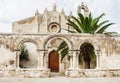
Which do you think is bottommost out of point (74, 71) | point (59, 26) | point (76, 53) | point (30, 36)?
point (74, 71)

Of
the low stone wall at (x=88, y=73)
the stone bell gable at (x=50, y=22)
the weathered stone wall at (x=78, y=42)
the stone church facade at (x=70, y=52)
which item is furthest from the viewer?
the stone bell gable at (x=50, y=22)

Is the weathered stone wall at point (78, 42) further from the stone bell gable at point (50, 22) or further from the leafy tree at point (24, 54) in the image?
the stone bell gable at point (50, 22)

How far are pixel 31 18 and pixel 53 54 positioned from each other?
6026 millimetres

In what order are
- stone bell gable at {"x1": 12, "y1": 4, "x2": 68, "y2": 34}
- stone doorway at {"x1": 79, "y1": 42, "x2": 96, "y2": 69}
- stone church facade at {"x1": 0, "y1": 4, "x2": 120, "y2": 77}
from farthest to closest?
1. stone bell gable at {"x1": 12, "y1": 4, "x2": 68, "y2": 34}
2. stone doorway at {"x1": 79, "y1": 42, "x2": 96, "y2": 69}
3. stone church facade at {"x1": 0, "y1": 4, "x2": 120, "y2": 77}

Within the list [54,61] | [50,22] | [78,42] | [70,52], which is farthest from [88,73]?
[50,22]

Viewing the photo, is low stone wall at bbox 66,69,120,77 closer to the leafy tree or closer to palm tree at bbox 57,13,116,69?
palm tree at bbox 57,13,116,69

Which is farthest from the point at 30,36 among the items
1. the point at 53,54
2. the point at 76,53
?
the point at 53,54

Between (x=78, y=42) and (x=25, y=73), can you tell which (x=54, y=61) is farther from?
(x=25, y=73)

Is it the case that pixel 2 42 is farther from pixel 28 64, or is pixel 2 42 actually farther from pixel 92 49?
pixel 28 64

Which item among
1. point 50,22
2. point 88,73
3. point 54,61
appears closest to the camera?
point 88,73

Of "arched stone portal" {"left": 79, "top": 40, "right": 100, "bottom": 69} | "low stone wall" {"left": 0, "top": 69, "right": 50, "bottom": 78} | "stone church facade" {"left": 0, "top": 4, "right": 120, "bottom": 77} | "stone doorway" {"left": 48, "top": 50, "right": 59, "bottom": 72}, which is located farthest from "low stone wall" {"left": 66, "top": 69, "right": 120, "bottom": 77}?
"stone doorway" {"left": 48, "top": 50, "right": 59, "bottom": 72}

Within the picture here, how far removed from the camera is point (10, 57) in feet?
73.8

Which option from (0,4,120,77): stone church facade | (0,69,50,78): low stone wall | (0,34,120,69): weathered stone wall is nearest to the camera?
(0,69,50,78): low stone wall

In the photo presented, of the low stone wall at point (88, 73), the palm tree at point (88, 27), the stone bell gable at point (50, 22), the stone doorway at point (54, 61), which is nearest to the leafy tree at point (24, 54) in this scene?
the stone doorway at point (54, 61)
